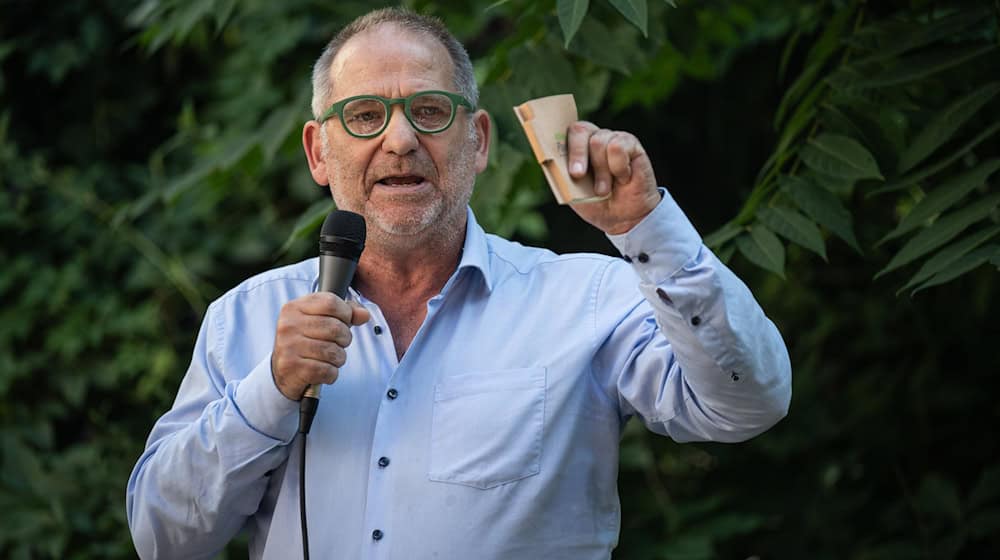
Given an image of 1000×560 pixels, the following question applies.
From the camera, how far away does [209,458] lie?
5.76ft

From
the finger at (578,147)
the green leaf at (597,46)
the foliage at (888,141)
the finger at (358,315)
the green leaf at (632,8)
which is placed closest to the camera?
the finger at (578,147)

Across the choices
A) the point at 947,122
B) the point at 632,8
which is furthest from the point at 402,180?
the point at 947,122

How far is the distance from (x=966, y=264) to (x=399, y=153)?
102 centimetres

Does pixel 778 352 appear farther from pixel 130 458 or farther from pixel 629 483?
pixel 130 458

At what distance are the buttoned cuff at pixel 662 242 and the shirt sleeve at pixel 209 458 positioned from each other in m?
0.57

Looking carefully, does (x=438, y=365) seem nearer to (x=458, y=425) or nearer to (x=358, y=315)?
(x=458, y=425)

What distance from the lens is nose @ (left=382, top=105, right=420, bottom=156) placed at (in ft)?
6.14

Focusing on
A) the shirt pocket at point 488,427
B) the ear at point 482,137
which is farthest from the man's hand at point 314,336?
the ear at point 482,137

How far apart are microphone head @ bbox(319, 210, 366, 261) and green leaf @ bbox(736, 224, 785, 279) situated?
86 cm

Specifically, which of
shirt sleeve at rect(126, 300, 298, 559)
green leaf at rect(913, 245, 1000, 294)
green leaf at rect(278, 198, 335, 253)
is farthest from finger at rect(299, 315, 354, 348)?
green leaf at rect(913, 245, 1000, 294)

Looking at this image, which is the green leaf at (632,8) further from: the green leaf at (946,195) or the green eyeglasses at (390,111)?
the green leaf at (946,195)

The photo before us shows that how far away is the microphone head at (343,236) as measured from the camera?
1709 millimetres

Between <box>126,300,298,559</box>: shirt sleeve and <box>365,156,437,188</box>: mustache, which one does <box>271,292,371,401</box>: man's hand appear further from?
<box>365,156,437,188</box>: mustache

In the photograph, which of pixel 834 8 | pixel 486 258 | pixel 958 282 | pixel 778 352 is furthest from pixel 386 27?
pixel 958 282
